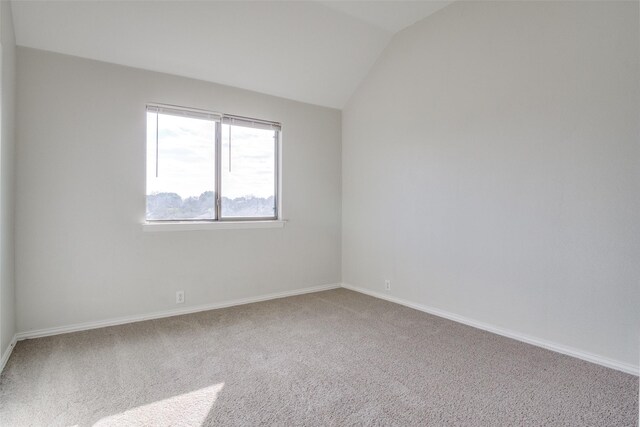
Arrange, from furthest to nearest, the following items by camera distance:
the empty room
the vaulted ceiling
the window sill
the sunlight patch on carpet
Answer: the window sill, the vaulted ceiling, the empty room, the sunlight patch on carpet

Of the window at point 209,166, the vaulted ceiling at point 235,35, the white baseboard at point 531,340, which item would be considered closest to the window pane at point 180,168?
the window at point 209,166

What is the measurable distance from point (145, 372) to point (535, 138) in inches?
131

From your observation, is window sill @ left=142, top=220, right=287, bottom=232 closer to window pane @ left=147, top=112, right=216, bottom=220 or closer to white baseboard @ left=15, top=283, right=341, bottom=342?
window pane @ left=147, top=112, right=216, bottom=220

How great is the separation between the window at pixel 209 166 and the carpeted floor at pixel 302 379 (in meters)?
1.20

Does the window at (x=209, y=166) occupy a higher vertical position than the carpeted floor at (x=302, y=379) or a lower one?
higher

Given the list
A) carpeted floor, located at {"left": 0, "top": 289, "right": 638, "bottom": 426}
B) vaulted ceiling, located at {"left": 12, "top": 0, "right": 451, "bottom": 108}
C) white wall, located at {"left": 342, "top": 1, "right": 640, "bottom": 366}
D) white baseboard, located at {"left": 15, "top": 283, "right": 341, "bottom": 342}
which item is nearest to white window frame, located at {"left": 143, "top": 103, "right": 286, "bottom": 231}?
vaulted ceiling, located at {"left": 12, "top": 0, "right": 451, "bottom": 108}

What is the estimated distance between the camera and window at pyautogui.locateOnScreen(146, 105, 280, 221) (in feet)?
11.0

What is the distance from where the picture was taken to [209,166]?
3.66 meters

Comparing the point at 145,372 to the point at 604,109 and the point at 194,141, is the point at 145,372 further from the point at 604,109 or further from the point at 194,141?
the point at 604,109

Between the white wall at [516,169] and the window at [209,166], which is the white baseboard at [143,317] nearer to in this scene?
the window at [209,166]

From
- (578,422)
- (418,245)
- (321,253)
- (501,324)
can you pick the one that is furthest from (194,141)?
(578,422)

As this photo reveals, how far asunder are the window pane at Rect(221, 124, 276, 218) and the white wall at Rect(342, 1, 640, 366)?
1.27 m

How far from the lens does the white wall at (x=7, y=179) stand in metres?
2.32

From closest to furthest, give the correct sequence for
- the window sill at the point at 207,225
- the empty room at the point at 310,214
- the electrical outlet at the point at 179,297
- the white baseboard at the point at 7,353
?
1. the empty room at the point at 310,214
2. the white baseboard at the point at 7,353
3. the window sill at the point at 207,225
4. the electrical outlet at the point at 179,297
